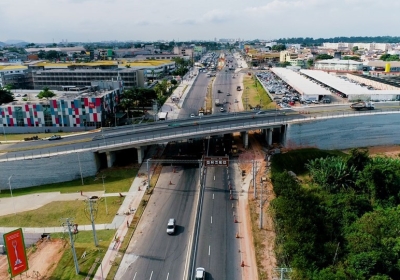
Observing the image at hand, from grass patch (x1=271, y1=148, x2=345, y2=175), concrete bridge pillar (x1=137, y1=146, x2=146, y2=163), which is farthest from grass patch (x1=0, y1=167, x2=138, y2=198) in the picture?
grass patch (x1=271, y1=148, x2=345, y2=175)

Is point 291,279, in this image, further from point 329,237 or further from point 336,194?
point 336,194

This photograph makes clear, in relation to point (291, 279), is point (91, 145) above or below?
above

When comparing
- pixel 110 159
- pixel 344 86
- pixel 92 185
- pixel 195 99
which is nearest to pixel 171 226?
pixel 92 185

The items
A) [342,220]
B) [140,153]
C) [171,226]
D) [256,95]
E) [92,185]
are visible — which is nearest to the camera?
[171,226]

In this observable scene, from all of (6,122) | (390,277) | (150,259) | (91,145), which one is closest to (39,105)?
(6,122)

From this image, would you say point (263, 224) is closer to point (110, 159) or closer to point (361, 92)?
point (110, 159)

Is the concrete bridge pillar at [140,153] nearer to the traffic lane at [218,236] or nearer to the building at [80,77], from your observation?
the traffic lane at [218,236]
